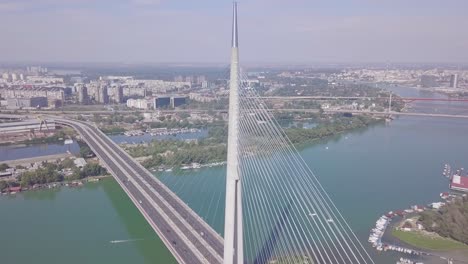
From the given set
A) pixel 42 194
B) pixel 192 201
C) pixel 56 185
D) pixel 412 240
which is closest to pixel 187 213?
pixel 192 201

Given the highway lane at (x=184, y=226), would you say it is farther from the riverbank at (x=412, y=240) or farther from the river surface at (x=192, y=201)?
the riverbank at (x=412, y=240)

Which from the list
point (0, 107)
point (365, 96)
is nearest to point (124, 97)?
point (0, 107)

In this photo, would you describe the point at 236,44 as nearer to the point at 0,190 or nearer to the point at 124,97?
the point at 0,190

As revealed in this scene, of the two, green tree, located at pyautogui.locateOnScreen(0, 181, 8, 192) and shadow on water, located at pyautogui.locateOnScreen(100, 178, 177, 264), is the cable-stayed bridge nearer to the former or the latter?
shadow on water, located at pyautogui.locateOnScreen(100, 178, 177, 264)

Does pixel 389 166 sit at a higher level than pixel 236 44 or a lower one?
lower

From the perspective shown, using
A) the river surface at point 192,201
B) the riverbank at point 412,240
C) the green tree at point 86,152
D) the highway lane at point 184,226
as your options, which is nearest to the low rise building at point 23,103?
the river surface at point 192,201

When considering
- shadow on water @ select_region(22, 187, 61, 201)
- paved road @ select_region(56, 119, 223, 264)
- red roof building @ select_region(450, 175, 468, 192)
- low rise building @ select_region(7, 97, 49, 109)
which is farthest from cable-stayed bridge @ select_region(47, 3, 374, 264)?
low rise building @ select_region(7, 97, 49, 109)
